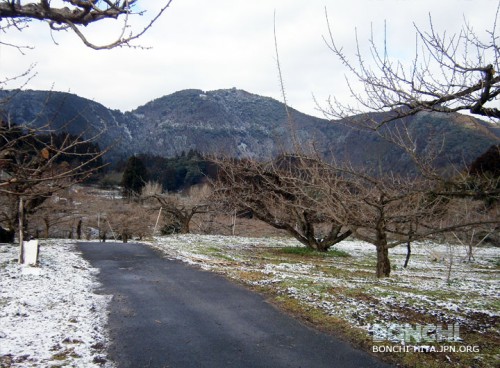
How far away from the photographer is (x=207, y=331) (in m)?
6.87

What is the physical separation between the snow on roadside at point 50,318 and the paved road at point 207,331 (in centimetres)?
30

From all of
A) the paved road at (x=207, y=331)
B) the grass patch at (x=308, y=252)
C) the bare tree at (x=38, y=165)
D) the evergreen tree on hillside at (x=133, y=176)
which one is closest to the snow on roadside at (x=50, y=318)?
the paved road at (x=207, y=331)

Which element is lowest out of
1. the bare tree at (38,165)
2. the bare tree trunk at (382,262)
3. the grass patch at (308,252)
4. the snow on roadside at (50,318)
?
the grass patch at (308,252)

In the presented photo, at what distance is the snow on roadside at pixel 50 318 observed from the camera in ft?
18.1

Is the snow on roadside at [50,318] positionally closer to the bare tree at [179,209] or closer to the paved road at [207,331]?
the paved road at [207,331]

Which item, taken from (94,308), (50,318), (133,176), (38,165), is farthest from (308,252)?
(133,176)

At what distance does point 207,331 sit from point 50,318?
8.91 feet

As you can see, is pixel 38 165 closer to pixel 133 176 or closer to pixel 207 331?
Result: pixel 207 331

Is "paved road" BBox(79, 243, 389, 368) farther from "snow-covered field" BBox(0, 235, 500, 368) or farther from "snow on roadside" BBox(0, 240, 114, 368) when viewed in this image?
"snow-covered field" BBox(0, 235, 500, 368)

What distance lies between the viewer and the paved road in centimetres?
561

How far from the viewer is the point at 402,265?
69.7ft

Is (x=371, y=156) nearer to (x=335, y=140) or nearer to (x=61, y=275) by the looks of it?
(x=335, y=140)

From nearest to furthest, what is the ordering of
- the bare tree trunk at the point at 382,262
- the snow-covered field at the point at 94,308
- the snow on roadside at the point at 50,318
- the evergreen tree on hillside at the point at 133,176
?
the snow on roadside at the point at 50,318 → the snow-covered field at the point at 94,308 → the bare tree trunk at the point at 382,262 → the evergreen tree on hillside at the point at 133,176

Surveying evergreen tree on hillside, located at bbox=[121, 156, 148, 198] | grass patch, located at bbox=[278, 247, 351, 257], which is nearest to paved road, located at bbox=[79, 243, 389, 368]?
grass patch, located at bbox=[278, 247, 351, 257]
